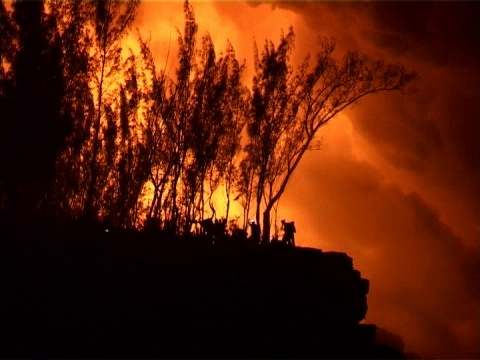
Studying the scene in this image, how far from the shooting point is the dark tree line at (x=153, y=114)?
17.1 meters

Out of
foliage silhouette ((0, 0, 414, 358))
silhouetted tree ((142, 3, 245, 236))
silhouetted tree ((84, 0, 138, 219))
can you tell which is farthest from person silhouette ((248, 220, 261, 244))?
silhouetted tree ((84, 0, 138, 219))

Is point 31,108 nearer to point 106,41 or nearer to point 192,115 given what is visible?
point 106,41

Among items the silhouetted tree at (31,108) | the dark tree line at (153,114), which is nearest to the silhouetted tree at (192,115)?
the dark tree line at (153,114)

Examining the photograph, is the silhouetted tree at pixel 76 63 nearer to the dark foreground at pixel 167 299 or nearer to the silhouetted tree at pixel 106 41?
the silhouetted tree at pixel 106 41

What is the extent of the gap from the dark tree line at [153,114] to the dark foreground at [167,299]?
3.17 m

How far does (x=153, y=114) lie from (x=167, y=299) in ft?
31.1

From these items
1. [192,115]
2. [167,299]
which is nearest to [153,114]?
[192,115]

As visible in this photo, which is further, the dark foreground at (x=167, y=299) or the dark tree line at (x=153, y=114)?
the dark tree line at (x=153, y=114)

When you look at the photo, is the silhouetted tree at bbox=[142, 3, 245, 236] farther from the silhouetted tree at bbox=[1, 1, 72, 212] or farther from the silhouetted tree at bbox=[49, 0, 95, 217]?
the silhouetted tree at bbox=[1, 1, 72, 212]

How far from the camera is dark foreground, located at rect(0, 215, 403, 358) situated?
12953mm

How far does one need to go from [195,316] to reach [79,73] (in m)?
8.75

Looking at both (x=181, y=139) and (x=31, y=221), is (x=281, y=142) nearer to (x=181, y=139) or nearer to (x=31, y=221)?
(x=181, y=139)

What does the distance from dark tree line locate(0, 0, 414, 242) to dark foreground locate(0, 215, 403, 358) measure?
125 inches

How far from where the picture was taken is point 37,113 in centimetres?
1630
